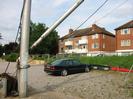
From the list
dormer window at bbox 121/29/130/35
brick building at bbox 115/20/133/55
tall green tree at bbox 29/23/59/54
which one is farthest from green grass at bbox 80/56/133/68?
tall green tree at bbox 29/23/59/54

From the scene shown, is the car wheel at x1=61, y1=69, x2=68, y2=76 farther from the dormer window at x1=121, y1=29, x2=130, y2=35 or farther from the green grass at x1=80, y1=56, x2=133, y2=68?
the dormer window at x1=121, y1=29, x2=130, y2=35

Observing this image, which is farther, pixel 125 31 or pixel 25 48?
pixel 125 31

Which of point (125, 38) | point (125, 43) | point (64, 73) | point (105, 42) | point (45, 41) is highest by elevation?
point (45, 41)

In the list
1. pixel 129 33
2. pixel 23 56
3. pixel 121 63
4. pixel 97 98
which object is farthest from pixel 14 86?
pixel 129 33

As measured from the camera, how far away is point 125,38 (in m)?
71.7

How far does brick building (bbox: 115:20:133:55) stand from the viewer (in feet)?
232

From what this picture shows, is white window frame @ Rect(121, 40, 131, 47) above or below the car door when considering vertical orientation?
above

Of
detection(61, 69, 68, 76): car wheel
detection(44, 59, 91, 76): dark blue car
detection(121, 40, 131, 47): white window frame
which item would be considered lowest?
detection(61, 69, 68, 76): car wheel

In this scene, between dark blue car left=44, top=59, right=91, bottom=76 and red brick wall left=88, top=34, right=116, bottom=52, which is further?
red brick wall left=88, top=34, right=116, bottom=52

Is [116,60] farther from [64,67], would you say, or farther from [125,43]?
[125,43]

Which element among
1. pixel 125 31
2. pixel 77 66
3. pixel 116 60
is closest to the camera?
pixel 77 66

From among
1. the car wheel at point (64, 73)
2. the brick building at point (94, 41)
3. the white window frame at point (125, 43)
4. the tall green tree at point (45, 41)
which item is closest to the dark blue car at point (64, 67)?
the car wheel at point (64, 73)

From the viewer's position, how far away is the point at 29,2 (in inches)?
487

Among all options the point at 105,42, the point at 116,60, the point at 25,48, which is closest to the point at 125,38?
the point at 105,42
